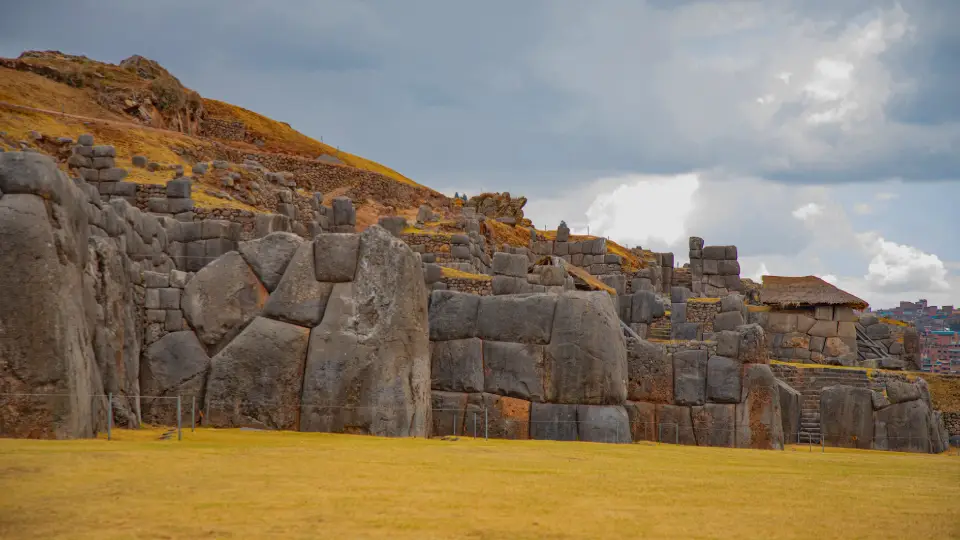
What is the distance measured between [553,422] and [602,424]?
856 millimetres

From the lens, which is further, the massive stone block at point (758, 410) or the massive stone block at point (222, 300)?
the massive stone block at point (758, 410)

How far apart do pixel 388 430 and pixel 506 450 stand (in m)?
2.99

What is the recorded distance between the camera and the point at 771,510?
9.30 m

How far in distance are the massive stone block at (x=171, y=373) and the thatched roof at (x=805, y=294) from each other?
2671 centimetres

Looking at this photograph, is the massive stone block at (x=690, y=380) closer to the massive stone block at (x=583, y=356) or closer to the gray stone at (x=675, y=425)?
the gray stone at (x=675, y=425)

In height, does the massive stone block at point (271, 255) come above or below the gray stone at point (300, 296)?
above

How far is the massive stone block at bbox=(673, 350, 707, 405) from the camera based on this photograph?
67.0 ft

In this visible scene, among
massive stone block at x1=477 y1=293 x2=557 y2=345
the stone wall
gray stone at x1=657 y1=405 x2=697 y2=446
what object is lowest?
gray stone at x1=657 y1=405 x2=697 y2=446

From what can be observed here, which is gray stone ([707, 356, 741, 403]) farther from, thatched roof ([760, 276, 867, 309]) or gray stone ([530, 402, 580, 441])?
thatched roof ([760, 276, 867, 309])

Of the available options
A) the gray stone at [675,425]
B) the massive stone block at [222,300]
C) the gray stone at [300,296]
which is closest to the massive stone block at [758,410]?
the gray stone at [675,425]

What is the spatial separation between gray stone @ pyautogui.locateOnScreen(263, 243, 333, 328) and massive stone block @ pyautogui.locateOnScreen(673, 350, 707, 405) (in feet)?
23.2

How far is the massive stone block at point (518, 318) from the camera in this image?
750 inches

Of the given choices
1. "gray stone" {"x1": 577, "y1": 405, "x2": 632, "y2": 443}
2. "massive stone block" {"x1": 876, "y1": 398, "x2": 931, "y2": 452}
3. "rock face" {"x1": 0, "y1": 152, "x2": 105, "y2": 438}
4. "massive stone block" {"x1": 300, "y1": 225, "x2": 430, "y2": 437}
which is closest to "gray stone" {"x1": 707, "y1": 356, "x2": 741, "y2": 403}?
"gray stone" {"x1": 577, "y1": 405, "x2": 632, "y2": 443}

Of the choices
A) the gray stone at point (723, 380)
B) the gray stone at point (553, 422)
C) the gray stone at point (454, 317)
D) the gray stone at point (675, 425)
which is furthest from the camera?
the gray stone at point (723, 380)
